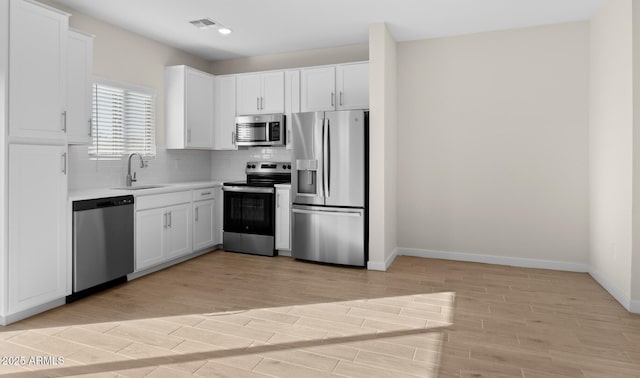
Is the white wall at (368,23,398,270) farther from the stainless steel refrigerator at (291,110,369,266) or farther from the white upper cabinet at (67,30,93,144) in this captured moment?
the white upper cabinet at (67,30,93,144)

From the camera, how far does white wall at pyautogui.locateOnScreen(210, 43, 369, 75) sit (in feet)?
17.4

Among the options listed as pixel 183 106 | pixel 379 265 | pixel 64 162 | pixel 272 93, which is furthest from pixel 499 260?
pixel 64 162

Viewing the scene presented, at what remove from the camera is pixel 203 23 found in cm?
442

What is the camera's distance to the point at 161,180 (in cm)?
519

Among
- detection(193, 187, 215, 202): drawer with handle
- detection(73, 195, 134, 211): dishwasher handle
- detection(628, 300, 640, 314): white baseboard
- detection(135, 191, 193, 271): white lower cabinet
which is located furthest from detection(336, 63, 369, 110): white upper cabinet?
detection(628, 300, 640, 314): white baseboard

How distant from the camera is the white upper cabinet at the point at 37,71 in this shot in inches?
114

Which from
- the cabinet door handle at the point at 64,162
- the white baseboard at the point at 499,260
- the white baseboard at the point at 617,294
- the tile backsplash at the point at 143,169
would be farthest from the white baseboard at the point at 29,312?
the white baseboard at the point at 617,294

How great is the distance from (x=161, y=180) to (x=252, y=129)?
1354 millimetres

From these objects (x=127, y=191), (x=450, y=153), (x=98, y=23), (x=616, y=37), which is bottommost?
(x=127, y=191)

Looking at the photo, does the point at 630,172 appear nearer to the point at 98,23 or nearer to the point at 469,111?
the point at 469,111

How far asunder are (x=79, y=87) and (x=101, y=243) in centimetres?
139

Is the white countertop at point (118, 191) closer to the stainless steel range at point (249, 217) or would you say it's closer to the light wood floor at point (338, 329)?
the stainless steel range at point (249, 217)

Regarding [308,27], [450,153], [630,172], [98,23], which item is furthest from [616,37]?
[98,23]

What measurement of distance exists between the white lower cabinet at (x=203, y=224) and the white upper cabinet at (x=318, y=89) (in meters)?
1.78
